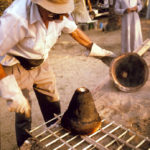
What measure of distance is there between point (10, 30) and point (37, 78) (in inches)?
31.0

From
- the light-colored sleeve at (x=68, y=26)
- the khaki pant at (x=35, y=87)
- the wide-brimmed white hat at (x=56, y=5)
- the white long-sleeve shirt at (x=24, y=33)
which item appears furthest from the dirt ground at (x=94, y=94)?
the wide-brimmed white hat at (x=56, y=5)

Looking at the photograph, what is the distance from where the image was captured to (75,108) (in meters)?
1.77

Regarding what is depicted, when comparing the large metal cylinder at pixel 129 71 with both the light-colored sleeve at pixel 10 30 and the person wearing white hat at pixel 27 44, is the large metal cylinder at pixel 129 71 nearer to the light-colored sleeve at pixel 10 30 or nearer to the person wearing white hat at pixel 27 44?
the person wearing white hat at pixel 27 44

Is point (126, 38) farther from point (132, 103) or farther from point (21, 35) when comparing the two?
point (21, 35)

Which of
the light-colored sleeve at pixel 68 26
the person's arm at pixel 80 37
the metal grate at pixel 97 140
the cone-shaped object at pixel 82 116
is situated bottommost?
the metal grate at pixel 97 140

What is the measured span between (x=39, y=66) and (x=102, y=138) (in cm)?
117

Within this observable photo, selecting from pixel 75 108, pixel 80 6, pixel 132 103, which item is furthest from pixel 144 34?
pixel 75 108

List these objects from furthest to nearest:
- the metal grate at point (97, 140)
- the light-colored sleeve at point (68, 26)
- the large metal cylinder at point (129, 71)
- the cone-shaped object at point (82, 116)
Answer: the large metal cylinder at point (129, 71), the light-colored sleeve at point (68, 26), the cone-shaped object at point (82, 116), the metal grate at point (97, 140)

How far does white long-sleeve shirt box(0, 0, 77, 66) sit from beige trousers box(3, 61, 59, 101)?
0.16 meters

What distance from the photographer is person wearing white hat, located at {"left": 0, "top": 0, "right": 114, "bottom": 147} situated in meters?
1.75

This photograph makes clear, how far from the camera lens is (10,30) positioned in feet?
5.75

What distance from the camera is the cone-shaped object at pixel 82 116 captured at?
1.72m

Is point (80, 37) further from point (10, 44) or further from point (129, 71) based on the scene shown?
point (10, 44)

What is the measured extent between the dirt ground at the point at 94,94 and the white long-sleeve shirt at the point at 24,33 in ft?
3.19
